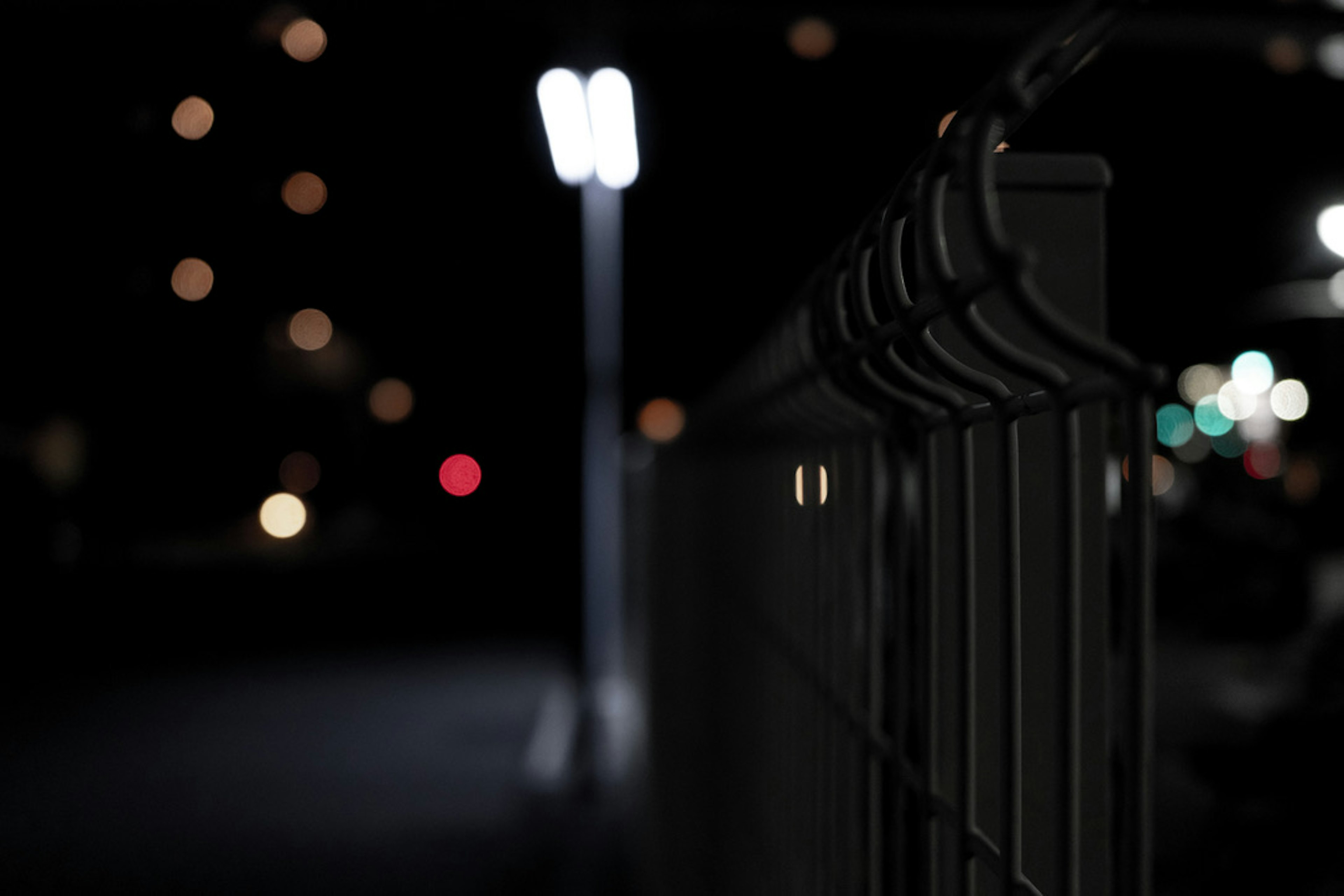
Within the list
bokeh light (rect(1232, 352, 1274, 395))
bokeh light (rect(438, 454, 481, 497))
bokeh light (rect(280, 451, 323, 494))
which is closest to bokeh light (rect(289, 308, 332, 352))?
bokeh light (rect(280, 451, 323, 494))

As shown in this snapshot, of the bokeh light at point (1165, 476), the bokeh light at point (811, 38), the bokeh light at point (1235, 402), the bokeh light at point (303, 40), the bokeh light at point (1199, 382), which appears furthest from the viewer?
the bokeh light at point (1235, 402)

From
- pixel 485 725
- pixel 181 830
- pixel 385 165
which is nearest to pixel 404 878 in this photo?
pixel 181 830

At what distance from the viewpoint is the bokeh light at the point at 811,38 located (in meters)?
7.62

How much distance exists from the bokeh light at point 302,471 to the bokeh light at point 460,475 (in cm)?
221

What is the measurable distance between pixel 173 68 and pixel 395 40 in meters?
2.50

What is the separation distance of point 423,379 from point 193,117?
12804 mm

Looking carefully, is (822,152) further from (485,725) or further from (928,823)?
(928,823)

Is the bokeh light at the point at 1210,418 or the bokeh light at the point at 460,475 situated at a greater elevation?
the bokeh light at the point at 1210,418

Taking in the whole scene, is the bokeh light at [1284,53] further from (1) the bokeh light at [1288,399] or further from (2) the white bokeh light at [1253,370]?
(1) the bokeh light at [1288,399]

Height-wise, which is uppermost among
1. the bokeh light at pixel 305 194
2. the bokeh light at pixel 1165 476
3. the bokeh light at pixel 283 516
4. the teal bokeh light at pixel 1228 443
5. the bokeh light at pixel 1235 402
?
the bokeh light at pixel 305 194

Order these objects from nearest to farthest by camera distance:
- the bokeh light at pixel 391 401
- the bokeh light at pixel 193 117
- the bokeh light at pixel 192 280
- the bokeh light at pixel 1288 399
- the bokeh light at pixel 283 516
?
the bokeh light at pixel 193 117, the bokeh light at pixel 192 280, the bokeh light at pixel 283 516, the bokeh light at pixel 391 401, the bokeh light at pixel 1288 399

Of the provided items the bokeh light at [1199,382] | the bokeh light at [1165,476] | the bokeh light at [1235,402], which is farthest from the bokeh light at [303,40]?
the bokeh light at [1235,402]

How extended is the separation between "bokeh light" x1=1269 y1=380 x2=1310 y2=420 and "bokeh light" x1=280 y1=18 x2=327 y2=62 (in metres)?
52.6

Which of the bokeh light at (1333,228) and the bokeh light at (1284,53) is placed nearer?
the bokeh light at (1333,228)
